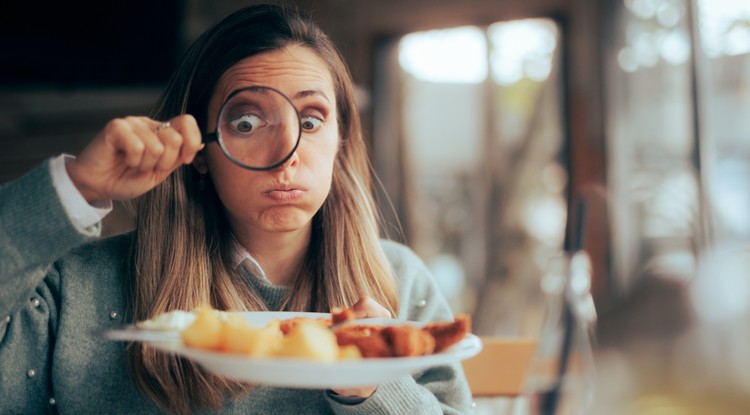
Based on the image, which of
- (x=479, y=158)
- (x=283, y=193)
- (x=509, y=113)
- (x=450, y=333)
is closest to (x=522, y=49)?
(x=509, y=113)

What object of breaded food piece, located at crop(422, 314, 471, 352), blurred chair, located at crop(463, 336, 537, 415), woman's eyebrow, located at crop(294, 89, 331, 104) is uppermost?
woman's eyebrow, located at crop(294, 89, 331, 104)

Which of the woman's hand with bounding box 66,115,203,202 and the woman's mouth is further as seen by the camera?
the woman's mouth

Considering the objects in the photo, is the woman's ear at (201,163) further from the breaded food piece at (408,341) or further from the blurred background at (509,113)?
the blurred background at (509,113)

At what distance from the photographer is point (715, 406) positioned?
803 mm

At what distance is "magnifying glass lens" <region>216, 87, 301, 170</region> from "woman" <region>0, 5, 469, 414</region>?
1.0 inches

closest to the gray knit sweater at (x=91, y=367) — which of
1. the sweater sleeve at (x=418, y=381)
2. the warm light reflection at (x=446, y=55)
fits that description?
the sweater sleeve at (x=418, y=381)

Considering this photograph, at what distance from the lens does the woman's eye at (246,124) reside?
994 mm

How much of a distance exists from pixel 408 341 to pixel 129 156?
15.3 inches

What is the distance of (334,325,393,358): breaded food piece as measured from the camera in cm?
75

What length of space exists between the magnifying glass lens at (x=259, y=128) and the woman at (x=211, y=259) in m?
0.02

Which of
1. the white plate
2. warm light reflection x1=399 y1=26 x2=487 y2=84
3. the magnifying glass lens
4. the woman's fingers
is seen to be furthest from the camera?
warm light reflection x1=399 y1=26 x2=487 y2=84

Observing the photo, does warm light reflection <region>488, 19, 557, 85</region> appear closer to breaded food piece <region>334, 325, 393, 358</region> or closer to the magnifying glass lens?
the magnifying glass lens

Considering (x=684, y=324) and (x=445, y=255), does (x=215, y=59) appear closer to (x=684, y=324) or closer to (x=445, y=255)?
(x=684, y=324)

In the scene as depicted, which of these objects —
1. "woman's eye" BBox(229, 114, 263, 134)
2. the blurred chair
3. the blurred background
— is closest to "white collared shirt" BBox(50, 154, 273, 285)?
"woman's eye" BBox(229, 114, 263, 134)
